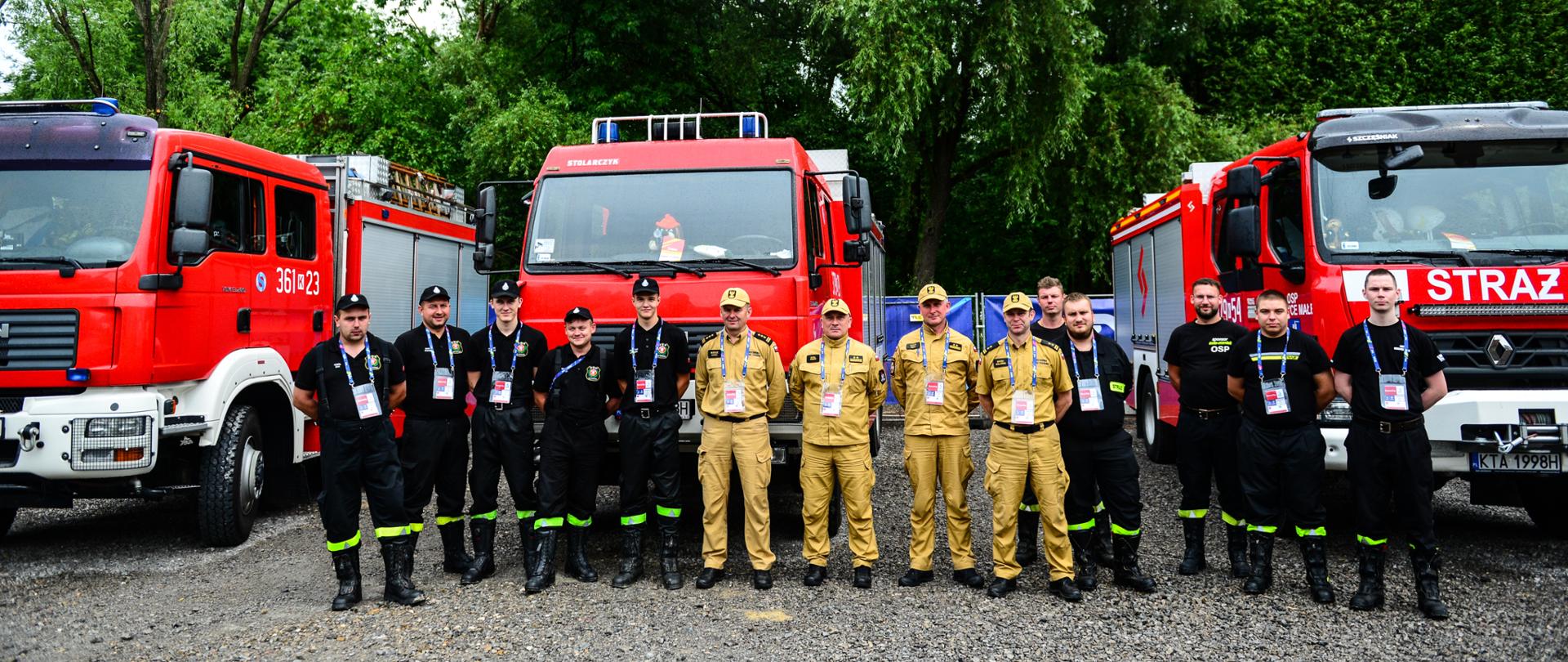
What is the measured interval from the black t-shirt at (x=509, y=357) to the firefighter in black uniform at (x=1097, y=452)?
3.08 meters

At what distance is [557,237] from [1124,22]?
634 inches

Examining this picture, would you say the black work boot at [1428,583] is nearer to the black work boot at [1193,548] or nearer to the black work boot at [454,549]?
the black work boot at [1193,548]

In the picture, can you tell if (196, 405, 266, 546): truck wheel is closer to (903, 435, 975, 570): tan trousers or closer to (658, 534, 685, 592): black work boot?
(658, 534, 685, 592): black work boot

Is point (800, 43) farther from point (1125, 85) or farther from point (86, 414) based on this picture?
point (86, 414)

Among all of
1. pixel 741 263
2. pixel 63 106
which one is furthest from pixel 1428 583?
pixel 63 106

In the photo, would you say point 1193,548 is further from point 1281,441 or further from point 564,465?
point 564,465

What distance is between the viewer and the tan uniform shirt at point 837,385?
235 inches

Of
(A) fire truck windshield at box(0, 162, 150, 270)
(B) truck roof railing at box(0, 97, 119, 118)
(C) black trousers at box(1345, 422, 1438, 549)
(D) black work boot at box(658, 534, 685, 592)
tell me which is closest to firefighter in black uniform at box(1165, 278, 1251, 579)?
(C) black trousers at box(1345, 422, 1438, 549)

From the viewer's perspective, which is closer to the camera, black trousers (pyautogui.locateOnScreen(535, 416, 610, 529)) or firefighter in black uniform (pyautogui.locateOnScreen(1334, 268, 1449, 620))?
firefighter in black uniform (pyautogui.locateOnScreen(1334, 268, 1449, 620))

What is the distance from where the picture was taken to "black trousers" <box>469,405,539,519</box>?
19.9 ft

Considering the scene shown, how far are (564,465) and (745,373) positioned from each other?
1179 mm

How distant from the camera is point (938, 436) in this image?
5.94 metres

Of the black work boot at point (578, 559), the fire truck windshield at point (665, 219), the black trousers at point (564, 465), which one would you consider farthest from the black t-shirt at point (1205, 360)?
the black work boot at point (578, 559)

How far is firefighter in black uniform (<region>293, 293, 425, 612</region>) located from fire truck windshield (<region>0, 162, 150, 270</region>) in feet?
6.10
